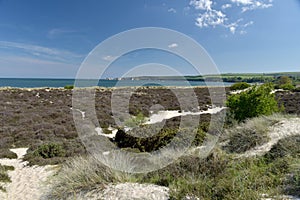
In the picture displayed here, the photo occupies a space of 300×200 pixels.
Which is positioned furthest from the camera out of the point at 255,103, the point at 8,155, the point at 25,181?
the point at 255,103

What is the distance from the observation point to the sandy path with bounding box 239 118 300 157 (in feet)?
20.6

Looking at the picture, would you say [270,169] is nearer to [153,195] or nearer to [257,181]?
[257,181]

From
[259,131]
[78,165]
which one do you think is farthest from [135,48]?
[259,131]

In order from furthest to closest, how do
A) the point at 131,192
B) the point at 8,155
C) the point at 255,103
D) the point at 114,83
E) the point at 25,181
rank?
1. the point at 114,83
2. the point at 255,103
3. the point at 8,155
4. the point at 25,181
5. the point at 131,192

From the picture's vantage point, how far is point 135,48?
8148mm

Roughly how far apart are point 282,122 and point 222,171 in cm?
508

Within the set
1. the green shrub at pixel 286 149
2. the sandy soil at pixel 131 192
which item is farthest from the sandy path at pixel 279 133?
the sandy soil at pixel 131 192

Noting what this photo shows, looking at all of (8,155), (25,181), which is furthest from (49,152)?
(25,181)

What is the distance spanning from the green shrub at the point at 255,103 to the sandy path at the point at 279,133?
197 cm

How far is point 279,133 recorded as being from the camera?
7.18 meters

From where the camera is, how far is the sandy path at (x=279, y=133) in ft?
20.6

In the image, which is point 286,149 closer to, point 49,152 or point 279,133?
point 279,133

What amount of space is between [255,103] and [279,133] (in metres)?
3.57

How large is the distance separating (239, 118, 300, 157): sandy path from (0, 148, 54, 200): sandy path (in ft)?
20.1
